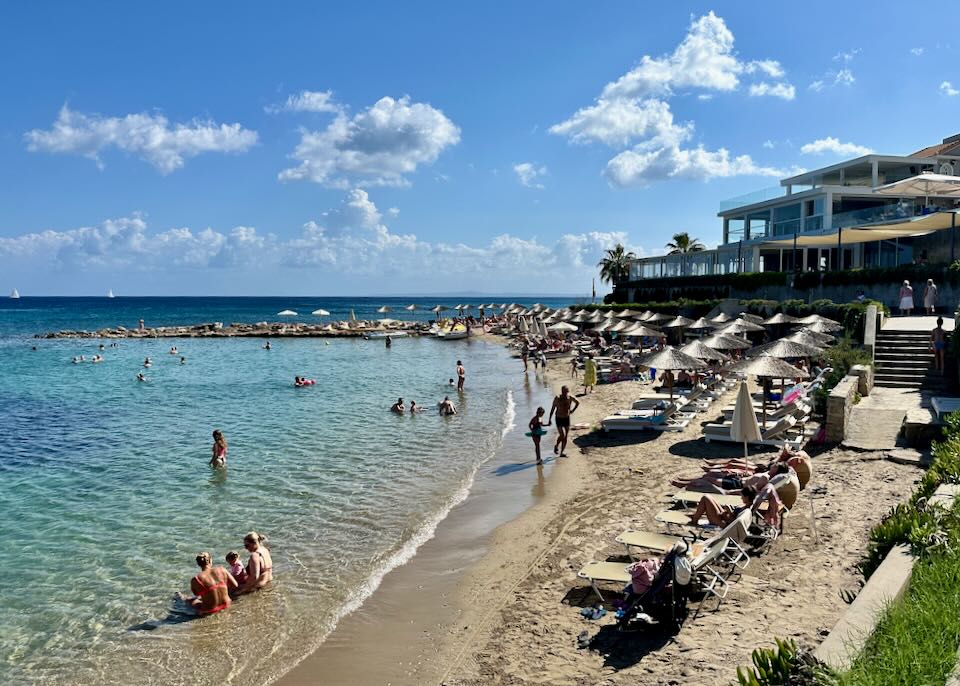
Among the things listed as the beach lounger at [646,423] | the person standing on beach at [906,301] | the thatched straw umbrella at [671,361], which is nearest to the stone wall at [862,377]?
the thatched straw umbrella at [671,361]

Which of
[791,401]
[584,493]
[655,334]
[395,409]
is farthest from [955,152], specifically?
[584,493]

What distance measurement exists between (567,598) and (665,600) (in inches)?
58.3

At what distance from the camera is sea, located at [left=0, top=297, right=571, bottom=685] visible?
7.86 meters

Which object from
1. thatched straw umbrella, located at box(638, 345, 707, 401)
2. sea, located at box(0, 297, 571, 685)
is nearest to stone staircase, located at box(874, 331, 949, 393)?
thatched straw umbrella, located at box(638, 345, 707, 401)

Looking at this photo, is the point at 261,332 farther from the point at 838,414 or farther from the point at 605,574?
the point at 605,574

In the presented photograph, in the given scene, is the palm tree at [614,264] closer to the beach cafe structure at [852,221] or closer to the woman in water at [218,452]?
the beach cafe structure at [852,221]

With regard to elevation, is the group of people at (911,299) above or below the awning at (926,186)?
below

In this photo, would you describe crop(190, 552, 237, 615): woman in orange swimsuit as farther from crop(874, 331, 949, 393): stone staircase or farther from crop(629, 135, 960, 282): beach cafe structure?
crop(629, 135, 960, 282): beach cafe structure

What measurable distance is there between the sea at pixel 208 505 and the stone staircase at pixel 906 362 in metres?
8.96

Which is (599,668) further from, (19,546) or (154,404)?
(154,404)

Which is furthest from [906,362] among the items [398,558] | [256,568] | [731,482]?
[256,568]

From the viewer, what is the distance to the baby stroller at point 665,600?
21.7 feet

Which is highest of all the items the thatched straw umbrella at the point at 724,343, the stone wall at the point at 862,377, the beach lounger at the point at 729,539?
the thatched straw umbrella at the point at 724,343

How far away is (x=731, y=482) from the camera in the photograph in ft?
34.2
